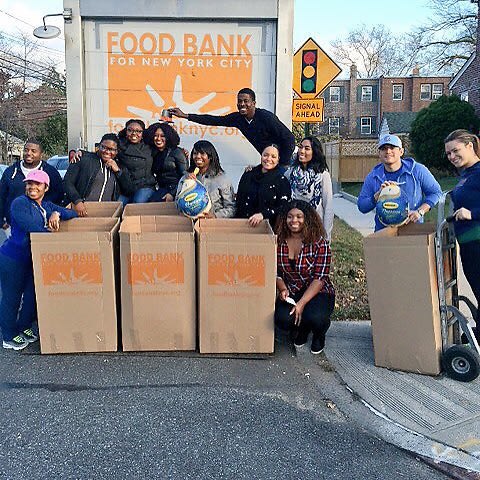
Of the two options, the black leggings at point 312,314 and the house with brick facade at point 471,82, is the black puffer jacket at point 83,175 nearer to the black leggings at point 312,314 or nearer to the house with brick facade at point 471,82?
the black leggings at point 312,314

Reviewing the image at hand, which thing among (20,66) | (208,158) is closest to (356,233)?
(208,158)

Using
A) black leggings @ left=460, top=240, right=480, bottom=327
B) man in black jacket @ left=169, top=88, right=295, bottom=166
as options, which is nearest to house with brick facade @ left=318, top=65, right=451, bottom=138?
man in black jacket @ left=169, top=88, right=295, bottom=166

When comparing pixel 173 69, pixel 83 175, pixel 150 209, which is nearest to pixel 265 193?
pixel 150 209

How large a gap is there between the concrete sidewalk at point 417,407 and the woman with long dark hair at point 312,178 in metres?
1.39

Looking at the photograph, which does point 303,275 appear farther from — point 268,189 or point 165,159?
point 165,159

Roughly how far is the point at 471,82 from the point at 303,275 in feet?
67.6

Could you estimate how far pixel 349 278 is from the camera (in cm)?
702

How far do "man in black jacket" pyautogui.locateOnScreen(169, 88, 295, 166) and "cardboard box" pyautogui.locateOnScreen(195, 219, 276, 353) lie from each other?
1.45 m

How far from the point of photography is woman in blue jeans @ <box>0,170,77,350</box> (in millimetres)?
4520

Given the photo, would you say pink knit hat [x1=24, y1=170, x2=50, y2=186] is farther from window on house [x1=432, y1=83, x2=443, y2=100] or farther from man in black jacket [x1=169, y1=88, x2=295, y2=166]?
window on house [x1=432, y1=83, x2=443, y2=100]

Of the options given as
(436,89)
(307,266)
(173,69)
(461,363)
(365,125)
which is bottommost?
(461,363)

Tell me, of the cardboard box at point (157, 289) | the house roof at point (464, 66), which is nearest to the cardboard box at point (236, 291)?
the cardboard box at point (157, 289)

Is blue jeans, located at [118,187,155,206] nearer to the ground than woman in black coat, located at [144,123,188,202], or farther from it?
nearer to the ground

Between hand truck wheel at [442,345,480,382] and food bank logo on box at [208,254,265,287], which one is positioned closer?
hand truck wheel at [442,345,480,382]
